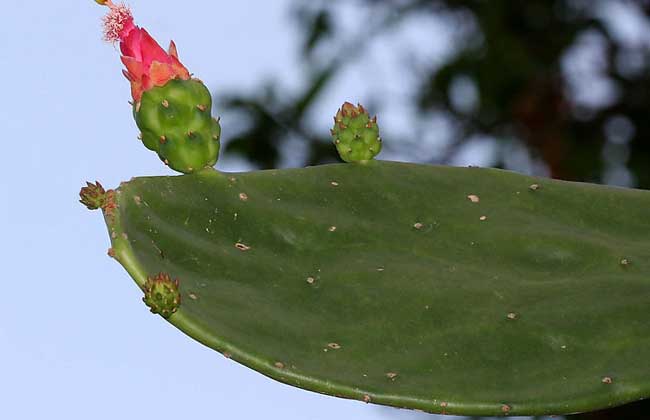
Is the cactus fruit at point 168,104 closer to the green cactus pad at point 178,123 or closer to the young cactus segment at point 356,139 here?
the green cactus pad at point 178,123

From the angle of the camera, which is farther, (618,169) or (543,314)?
(618,169)

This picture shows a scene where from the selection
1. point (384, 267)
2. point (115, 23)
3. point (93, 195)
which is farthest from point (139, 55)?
point (384, 267)

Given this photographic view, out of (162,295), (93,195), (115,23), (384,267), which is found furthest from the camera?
(115,23)

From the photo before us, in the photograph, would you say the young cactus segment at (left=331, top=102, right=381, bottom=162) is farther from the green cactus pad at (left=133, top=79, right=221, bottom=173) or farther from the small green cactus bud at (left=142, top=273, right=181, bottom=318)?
the small green cactus bud at (left=142, top=273, right=181, bottom=318)

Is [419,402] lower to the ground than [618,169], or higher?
lower

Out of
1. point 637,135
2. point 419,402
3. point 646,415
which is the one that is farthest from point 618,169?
point 419,402

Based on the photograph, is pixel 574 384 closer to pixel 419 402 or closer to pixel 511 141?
pixel 419 402

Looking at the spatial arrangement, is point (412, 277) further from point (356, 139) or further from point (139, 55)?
point (139, 55)

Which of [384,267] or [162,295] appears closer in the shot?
[162,295]
